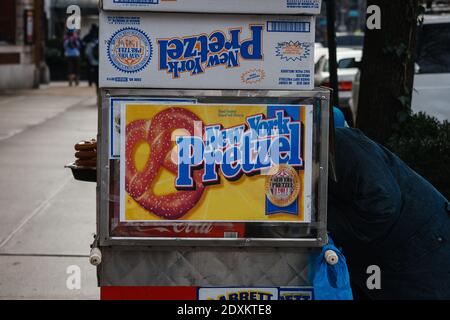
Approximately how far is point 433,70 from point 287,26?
7155mm

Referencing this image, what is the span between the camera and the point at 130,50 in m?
3.40

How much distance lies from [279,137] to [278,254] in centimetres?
48

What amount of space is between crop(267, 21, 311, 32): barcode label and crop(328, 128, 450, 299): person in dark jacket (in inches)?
27.1

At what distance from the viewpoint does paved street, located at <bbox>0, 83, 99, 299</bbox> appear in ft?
20.1

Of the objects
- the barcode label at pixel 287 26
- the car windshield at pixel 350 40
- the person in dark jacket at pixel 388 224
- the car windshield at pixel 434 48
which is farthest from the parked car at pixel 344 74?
the barcode label at pixel 287 26

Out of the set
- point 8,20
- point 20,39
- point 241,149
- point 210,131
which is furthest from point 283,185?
point 8,20

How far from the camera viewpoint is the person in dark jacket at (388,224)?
385 cm

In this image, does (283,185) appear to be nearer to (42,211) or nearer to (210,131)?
(210,131)

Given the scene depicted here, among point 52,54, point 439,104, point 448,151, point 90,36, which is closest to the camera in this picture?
point 448,151

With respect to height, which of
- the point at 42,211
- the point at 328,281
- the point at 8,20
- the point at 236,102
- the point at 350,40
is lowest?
the point at 42,211

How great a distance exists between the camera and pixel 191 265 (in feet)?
11.6

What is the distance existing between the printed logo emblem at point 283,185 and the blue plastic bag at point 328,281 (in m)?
0.27
